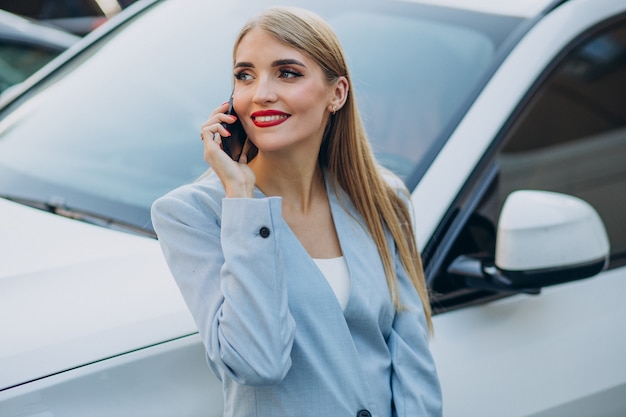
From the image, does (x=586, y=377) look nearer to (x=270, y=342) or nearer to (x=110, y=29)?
(x=270, y=342)

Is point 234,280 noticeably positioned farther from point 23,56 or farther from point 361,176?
point 23,56

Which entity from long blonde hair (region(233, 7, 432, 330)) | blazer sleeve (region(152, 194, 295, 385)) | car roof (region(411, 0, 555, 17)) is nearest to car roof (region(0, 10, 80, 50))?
car roof (region(411, 0, 555, 17))

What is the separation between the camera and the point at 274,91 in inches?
74.8

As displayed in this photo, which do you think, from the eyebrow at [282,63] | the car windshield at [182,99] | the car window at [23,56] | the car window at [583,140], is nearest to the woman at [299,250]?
the eyebrow at [282,63]

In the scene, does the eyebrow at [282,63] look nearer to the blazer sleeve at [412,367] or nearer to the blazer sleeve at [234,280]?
the blazer sleeve at [234,280]

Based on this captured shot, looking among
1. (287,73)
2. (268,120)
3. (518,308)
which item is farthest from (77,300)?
(518,308)

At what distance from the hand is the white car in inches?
12.1

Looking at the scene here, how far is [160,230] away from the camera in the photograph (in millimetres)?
1843

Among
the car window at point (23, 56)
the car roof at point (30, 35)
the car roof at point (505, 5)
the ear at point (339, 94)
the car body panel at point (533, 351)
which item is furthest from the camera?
the car roof at point (30, 35)

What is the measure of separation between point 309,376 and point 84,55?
1.79 metres

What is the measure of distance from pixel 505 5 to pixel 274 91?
3.56ft

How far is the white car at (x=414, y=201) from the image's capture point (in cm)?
186

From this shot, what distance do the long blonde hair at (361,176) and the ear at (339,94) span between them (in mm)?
16

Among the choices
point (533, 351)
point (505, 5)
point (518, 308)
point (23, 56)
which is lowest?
point (533, 351)
